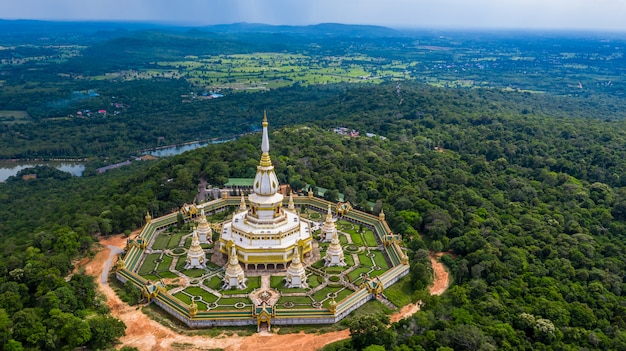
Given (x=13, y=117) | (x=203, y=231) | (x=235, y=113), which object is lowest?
(x=13, y=117)

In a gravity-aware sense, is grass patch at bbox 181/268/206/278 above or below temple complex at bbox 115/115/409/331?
below

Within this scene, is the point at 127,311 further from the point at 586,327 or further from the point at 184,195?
the point at 586,327

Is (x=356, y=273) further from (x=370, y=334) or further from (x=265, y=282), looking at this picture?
(x=370, y=334)

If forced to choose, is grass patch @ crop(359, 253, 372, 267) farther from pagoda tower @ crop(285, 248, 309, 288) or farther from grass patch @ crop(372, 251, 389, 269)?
pagoda tower @ crop(285, 248, 309, 288)

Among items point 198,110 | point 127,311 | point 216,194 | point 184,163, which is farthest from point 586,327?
point 198,110

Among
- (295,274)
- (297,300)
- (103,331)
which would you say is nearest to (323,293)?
(297,300)

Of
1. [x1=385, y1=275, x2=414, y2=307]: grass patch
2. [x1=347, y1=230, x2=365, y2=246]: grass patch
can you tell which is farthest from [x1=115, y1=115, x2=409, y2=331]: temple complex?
[x1=385, y1=275, x2=414, y2=307]: grass patch
